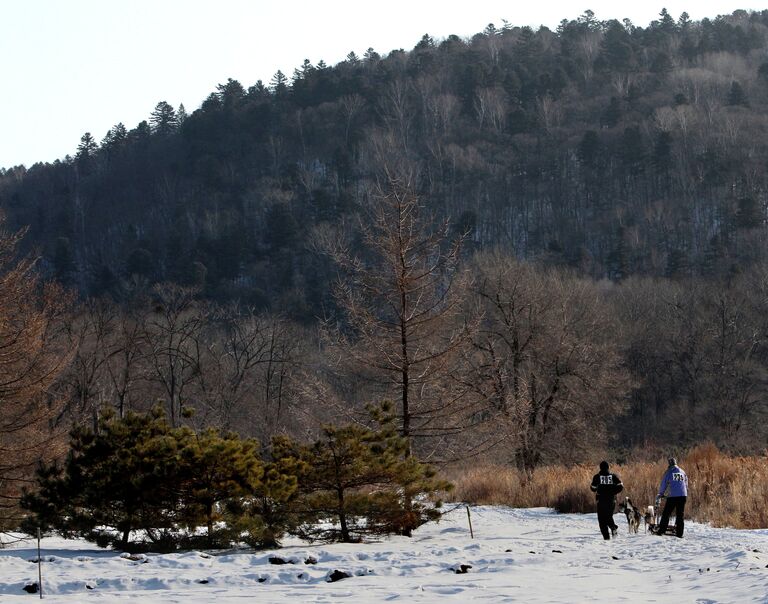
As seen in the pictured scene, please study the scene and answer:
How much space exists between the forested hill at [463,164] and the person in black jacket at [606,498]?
71122 mm

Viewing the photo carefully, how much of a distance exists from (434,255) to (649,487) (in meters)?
7.84

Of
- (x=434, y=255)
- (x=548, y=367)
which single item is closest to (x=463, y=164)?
(x=548, y=367)

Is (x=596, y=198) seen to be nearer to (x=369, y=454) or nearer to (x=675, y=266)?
(x=675, y=266)

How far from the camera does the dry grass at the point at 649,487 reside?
19.6 m

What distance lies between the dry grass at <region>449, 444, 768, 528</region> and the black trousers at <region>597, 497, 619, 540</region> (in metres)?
3.00

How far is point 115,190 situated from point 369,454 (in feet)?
439

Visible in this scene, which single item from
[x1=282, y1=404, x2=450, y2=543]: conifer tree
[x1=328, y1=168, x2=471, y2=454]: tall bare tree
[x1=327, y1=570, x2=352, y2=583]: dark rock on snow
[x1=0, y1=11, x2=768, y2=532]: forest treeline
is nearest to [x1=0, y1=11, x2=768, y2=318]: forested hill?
[x1=0, y1=11, x2=768, y2=532]: forest treeline

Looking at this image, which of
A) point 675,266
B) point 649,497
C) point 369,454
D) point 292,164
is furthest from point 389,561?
point 292,164

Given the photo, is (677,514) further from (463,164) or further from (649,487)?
(463,164)

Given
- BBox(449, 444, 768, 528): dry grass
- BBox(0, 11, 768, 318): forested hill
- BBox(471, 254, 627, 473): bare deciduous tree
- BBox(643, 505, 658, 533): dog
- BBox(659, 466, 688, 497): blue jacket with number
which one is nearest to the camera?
BBox(659, 466, 688, 497): blue jacket with number

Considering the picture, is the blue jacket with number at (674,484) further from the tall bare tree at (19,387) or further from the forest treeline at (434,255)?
the tall bare tree at (19,387)

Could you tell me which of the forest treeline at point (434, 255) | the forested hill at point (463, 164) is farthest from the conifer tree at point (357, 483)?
the forested hill at point (463, 164)

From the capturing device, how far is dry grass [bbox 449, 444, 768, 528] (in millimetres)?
19625

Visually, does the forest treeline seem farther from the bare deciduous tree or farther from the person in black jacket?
the person in black jacket
